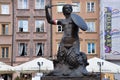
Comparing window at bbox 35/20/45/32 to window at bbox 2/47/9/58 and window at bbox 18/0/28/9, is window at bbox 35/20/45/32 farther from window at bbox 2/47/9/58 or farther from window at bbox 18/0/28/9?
window at bbox 2/47/9/58

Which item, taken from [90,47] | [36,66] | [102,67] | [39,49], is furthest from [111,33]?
[36,66]

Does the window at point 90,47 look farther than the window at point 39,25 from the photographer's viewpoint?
No

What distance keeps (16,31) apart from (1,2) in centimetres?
337

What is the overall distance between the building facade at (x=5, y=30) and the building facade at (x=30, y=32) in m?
0.51

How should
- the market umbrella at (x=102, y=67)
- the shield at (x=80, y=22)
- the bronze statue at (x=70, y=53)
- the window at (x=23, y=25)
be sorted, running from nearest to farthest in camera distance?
the shield at (x=80, y=22) < the bronze statue at (x=70, y=53) < the market umbrella at (x=102, y=67) < the window at (x=23, y=25)

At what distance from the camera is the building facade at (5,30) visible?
141ft

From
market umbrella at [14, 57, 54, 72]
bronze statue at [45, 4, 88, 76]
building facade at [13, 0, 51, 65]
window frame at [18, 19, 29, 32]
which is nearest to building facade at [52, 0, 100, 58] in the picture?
building facade at [13, 0, 51, 65]

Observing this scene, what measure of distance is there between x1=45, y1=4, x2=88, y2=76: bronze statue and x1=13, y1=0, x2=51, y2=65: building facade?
3106 centimetres

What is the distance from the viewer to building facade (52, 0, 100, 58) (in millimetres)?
43562

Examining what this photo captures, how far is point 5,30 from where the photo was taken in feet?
143

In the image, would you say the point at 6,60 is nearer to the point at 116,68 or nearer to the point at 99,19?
the point at 99,19

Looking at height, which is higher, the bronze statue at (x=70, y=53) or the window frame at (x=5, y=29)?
the window frame at (x=5, y=29)

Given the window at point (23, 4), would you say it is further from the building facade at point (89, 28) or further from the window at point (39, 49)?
the window at point (39, 49)

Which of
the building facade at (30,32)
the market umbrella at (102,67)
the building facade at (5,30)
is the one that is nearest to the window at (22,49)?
the building facade at (30,32)
